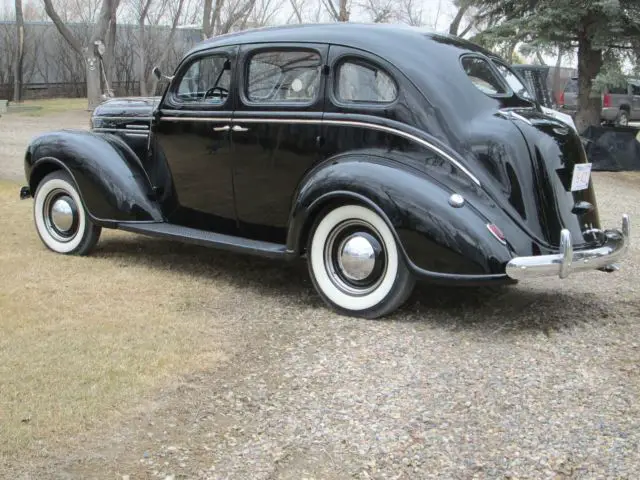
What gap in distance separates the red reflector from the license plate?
0.78 metres

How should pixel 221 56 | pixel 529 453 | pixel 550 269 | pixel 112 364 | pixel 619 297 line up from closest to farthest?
pixel 529 453, pixel 112 364, pixel 550 269, pixel 619 297, pixel 221 56

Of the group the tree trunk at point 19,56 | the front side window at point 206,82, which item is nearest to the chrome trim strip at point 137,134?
the front side window at point 206,82

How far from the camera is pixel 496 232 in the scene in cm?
435

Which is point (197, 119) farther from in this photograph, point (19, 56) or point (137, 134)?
point (19, 56)

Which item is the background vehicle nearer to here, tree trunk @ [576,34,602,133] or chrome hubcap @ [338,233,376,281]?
tree trunk @ [576,34,602,133]

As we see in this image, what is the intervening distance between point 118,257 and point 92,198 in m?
0.59

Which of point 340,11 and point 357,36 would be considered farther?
point 340,11

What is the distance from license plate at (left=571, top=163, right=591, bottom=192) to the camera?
15.8ft

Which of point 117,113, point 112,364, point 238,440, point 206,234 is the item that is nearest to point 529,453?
point 238,440

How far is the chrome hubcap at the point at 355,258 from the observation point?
4742mm

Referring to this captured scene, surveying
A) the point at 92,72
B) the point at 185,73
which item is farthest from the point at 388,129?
the point at 92,72

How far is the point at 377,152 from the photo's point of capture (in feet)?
15.9

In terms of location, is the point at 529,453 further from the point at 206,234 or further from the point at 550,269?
the point at 206,234

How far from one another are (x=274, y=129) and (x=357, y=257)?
1181mm
